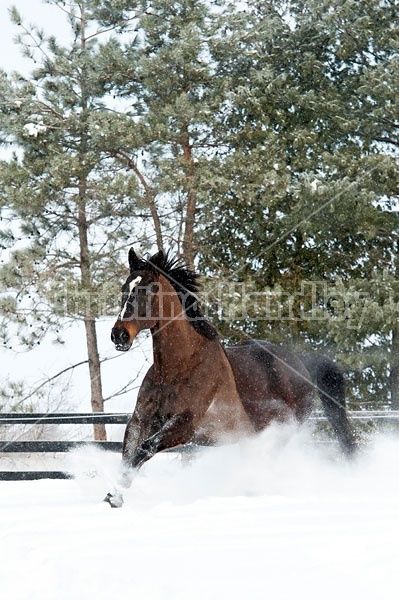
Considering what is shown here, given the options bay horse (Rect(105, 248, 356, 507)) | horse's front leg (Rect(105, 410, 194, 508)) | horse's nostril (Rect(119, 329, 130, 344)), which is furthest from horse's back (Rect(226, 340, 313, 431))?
horse's nostril (Rect(119, 329, 130, 344))

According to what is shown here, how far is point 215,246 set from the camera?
17.4 metres

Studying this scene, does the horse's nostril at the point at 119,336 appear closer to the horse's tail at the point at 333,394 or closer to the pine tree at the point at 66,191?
the horse's tail at the point at 333,394

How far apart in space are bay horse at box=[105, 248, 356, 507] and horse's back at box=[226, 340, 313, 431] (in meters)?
0.01

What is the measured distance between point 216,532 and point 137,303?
204 cm

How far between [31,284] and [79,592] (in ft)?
41.9

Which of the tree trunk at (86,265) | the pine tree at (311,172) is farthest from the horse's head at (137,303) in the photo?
the tree trunk at (86,265)

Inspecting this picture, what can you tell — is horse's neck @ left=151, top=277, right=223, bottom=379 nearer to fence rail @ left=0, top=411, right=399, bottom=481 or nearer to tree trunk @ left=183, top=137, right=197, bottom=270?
fence rail @ left=0, top=411, right=399, bottom=481

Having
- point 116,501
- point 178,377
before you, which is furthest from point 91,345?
point 116,501

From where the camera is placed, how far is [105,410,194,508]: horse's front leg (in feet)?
19.8

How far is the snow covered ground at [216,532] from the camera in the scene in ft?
12.1

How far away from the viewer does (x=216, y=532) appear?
15.6 feet

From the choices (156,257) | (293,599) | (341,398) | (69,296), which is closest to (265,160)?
(69,296)

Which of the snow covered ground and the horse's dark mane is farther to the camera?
the horse's dark mane

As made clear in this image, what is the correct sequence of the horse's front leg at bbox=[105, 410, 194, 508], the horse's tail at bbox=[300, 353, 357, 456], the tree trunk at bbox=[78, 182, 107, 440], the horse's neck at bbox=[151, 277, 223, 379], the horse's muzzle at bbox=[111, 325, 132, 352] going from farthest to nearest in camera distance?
the tree trunk at bbox=[78, 182, 107, 440] → the horse's tail at bbox=[300, 353, 357, 456] → the horse's neck at bbox=[151, 277, 223, 379] → the horse's front leg at bbox=[105, 410, 194, 508] → the horse's muzzle at bbox=[111, 325, 132, 352]
